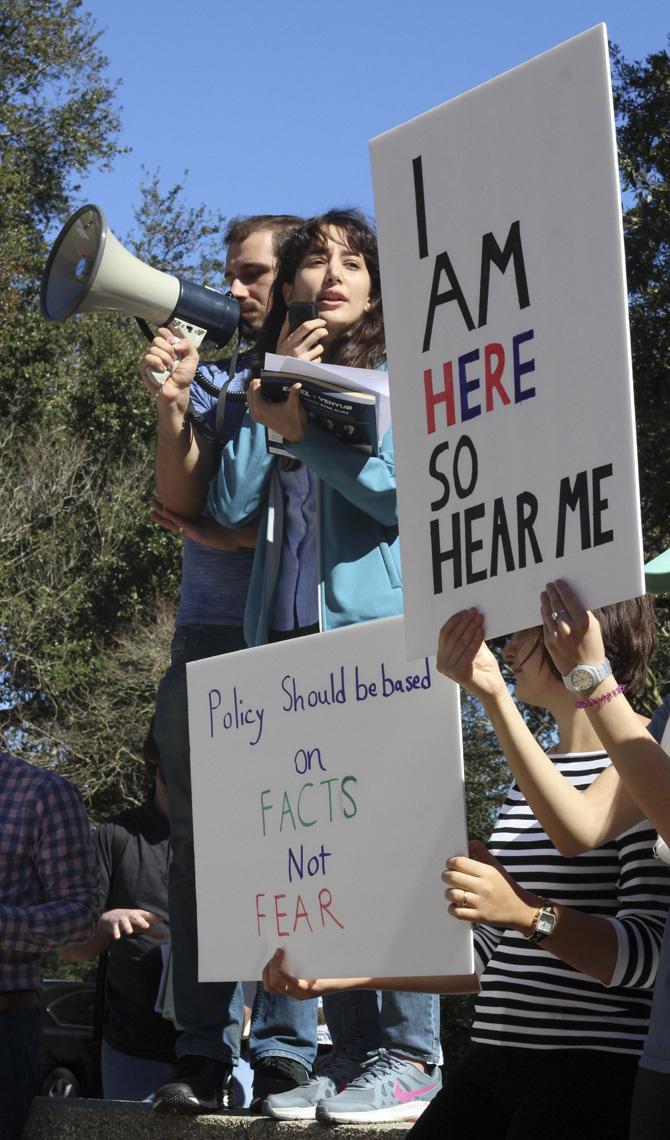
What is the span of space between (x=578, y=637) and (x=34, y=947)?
5.81 ft

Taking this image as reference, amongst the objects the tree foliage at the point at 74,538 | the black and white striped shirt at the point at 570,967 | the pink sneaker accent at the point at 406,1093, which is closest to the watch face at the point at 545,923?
the black and white striped shirt at the point at 570,967

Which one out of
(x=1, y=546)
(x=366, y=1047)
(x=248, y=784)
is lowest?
(x=366, y=1047)

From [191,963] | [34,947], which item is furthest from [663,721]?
[34,947]

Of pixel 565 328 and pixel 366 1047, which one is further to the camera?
pixel 366 1047

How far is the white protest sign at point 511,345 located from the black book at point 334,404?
0.50 meters

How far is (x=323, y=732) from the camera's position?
264 centimetres

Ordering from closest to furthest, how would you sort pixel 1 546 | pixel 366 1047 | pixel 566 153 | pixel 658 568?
1. pixel 566 153
2. pixel 366 1047
3. pixel 658 568
4. pixel 1 546

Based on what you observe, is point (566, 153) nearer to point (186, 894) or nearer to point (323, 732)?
point (323, 732)

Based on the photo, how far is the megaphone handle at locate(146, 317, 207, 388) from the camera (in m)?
3.38

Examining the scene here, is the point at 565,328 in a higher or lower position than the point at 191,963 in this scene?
higher

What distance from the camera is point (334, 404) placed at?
300 cm

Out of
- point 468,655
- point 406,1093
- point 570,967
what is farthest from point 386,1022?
point 468,655

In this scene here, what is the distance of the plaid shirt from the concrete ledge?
0.30 meters

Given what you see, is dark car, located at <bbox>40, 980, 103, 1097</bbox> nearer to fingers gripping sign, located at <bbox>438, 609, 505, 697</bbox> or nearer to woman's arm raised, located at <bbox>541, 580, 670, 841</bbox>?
fingers gripping sign, located at <bbox>438, 609, 505, 697</bbox>
